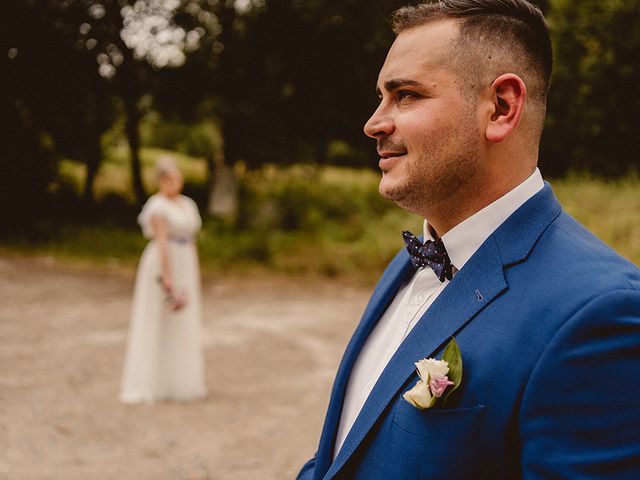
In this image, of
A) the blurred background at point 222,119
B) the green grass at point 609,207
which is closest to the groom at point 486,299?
the green grass at point 609,207

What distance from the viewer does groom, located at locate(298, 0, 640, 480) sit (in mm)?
1374

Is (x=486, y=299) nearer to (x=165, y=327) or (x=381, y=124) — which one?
(x=381, y=124)

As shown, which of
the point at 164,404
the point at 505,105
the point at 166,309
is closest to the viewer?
the point at 505,105

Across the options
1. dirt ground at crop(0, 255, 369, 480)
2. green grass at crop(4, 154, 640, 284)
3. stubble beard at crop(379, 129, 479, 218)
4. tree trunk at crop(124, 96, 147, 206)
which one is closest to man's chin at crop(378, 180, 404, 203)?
stubble beard at crop(379, 129, 479, 218)

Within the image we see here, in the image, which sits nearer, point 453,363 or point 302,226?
point 453,363

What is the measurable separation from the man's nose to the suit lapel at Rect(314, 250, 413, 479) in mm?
566

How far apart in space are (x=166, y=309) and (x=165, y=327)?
0.70ft

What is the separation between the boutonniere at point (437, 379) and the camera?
148cm

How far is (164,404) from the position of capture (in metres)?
7.41

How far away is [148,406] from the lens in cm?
725

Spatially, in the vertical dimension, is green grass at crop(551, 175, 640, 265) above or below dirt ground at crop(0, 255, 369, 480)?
above

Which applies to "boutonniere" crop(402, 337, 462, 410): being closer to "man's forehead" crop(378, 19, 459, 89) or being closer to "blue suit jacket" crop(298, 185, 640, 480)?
"blue suit jacket" crop(298, 185, 640, 480)

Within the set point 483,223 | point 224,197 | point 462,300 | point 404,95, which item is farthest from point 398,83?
point 224,197

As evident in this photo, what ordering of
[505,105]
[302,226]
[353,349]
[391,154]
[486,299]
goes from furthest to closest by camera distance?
[302,226], [353,349], [391,154], [505,105], [486,299]
